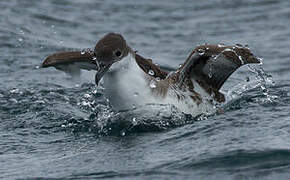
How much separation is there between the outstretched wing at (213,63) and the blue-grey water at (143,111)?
0.43 meters

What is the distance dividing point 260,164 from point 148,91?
2069mm

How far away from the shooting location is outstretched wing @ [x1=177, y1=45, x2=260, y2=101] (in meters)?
9.71

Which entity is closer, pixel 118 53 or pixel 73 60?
pixel 118 53

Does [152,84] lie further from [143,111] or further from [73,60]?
[73,60]

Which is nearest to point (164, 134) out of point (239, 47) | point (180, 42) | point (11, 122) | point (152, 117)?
point (152, 117)

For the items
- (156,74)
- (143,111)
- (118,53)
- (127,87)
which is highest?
(118,53)

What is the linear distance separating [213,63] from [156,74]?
936mm

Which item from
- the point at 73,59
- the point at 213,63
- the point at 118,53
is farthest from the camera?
the point at 73,59

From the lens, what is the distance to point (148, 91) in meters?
9.18

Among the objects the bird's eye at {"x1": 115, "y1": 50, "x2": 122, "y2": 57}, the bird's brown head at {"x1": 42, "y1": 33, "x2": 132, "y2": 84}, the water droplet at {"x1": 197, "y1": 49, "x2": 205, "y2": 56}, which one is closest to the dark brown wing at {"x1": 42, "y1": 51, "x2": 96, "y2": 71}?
the bird's brown head at {"x1": 42, "y1": 33, "x2": 132, "y2": 84}

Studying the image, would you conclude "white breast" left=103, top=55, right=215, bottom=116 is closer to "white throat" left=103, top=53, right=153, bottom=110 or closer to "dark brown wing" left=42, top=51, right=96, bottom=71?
"white throat" left=103, top=53, right=153, bottom=110

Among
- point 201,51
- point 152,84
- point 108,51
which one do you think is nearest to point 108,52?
point 108,51

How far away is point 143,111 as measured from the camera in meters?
9.20

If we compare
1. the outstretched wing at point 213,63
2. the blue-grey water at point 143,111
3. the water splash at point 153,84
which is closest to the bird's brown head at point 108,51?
the water splash at point 153,84
